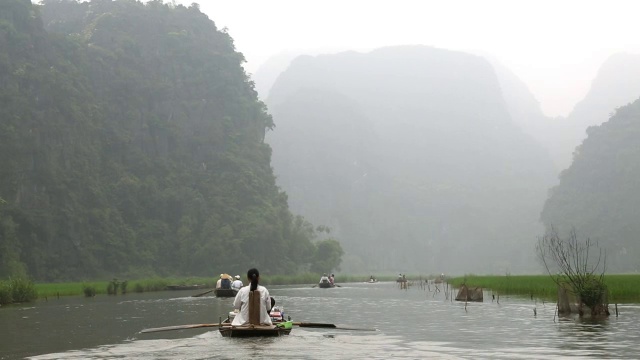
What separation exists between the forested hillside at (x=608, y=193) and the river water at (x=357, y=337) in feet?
260

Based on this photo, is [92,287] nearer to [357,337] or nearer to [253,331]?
[357,337]

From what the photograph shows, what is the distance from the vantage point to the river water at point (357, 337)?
1686cm

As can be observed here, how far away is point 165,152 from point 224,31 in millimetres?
33337

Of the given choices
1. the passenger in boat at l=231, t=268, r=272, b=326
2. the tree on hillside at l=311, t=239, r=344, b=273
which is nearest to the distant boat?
the tree on hillside at l=311, t=239, r=344, b=273

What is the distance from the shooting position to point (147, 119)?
106 metres

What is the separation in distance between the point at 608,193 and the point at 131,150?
7343 cm

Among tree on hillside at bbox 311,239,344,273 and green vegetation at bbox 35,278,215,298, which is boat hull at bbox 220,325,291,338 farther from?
tree on hillside at bbox 311,239,344,273

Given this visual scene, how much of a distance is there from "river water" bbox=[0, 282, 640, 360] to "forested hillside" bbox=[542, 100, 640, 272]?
79.3m

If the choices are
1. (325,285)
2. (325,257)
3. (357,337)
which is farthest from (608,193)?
(357,337)

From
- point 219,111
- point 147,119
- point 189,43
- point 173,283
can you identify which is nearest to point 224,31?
point 189,43

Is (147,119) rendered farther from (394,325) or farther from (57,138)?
(394,325)

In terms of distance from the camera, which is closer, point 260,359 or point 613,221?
point 260,359

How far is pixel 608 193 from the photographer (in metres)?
115

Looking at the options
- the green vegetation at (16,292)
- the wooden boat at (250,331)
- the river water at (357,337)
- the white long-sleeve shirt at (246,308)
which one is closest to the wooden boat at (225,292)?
the green vegetation at (16,292)
